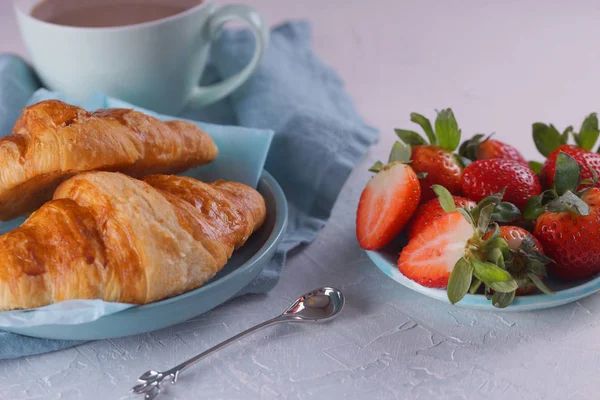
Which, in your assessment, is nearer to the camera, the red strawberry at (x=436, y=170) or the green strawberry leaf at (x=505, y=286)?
the green strawberry leaf at (x=505, y=286)

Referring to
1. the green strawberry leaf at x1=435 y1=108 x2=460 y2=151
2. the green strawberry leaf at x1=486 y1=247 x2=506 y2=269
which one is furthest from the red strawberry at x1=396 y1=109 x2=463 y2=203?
the green strawberry leaf at x1=486 y1=247 x2=506 y2=269

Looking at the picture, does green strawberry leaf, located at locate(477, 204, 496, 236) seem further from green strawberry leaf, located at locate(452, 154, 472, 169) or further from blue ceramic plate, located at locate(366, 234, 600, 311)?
green strawberry leaf, located at locate(452, 154, 472, 169)

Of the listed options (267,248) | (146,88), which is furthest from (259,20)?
(267,248)

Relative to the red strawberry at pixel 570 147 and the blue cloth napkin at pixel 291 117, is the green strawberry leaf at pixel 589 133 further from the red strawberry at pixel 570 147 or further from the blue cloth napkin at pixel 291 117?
the blue cloth napkin at pixel 291 117

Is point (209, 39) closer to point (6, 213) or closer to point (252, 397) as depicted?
point (6, 213)

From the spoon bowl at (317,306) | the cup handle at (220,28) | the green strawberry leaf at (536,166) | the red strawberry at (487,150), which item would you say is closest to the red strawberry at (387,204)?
the spoon bowl at (317,306)

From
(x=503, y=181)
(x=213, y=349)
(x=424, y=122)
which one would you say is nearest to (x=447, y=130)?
(x=424, y=122)

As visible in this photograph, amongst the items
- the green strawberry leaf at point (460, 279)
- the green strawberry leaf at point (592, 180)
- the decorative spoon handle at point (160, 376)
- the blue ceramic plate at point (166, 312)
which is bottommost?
the decorative spoon handle at point (160, 376)
